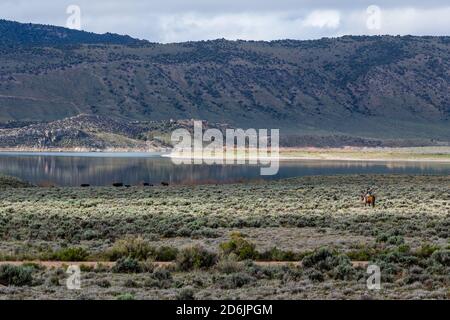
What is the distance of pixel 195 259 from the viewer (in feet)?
54.1

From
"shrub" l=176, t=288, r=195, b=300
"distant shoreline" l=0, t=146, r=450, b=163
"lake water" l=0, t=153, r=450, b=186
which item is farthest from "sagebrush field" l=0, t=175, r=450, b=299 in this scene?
"distant shoreline" l=0, t=146, r=450, b=163

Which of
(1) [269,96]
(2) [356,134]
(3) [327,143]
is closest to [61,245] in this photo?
(3) [327,143]

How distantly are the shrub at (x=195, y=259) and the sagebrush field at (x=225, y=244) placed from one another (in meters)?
0.02

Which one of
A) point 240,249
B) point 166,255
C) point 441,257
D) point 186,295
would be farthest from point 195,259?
point 441,257

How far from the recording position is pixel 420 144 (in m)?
123

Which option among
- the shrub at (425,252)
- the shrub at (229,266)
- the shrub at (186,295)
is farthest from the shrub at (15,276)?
the shrub at (425,252)

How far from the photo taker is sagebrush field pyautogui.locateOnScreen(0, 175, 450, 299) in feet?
45.4

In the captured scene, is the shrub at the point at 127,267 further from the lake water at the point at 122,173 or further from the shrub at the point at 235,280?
the lake water at the point at 122,173

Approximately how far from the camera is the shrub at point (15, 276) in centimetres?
1399

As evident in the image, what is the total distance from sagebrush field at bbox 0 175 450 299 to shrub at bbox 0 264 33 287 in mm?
17

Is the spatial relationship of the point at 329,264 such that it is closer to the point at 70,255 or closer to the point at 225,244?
the point at 225,244

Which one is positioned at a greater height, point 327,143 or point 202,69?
point 202,69
